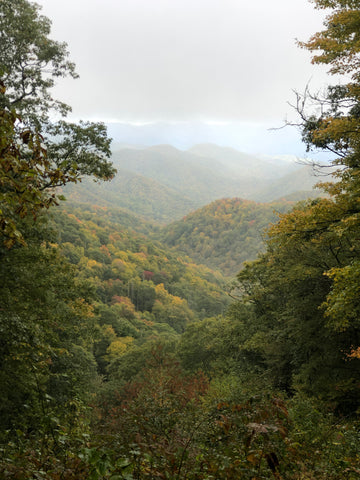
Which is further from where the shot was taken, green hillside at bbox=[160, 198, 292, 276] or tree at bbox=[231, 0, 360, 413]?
green hillside at bbox=[160, 198, 292, 276]

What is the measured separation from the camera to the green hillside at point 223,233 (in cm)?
16488

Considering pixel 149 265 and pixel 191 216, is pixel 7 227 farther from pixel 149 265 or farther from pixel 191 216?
pixel 191 216

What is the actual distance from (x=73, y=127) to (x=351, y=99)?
8.04m

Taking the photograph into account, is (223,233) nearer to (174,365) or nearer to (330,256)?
(174,365)

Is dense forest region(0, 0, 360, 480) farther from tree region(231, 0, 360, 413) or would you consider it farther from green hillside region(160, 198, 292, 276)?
green hillside region(160, 198, 292, 276)

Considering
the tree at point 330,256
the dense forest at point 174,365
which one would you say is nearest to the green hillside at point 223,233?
the dense forest at point 174,365

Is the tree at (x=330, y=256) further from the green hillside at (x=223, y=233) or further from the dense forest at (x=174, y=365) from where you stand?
the green hillside at (x=223, y=233)

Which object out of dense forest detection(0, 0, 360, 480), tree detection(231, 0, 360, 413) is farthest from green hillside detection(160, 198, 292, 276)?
tree detection(231, 0, 360, 413)

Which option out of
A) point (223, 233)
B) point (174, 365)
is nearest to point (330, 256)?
point (174, 365)

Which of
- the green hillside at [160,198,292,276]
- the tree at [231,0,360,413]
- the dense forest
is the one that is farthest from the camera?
the green hillside at [160,198,292,276]

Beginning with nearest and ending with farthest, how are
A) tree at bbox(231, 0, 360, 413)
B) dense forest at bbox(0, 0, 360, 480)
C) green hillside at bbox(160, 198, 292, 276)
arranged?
dense forest at bbox(0, 0, 360, 480) < tree at bbox(231, 0, 360, 413) < green hillside at bbox(160, 198, 292, 276)

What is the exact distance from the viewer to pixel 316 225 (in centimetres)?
697

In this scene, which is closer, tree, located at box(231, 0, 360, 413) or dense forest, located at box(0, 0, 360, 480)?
dense forest, located at box(0, 0, 360, 480)

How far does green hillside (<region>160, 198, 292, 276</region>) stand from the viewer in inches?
6491
